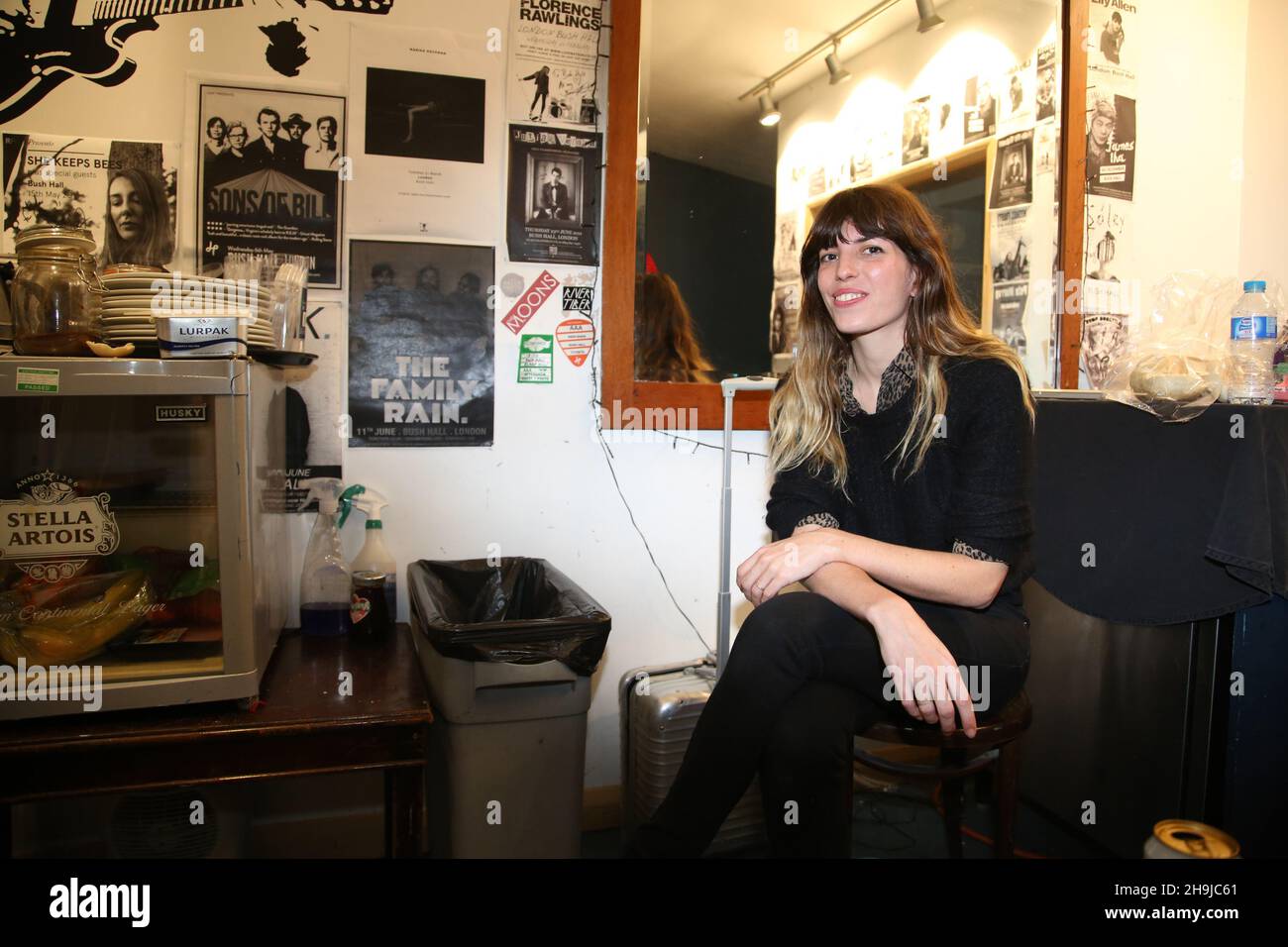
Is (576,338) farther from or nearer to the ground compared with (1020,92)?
nearer to the ground

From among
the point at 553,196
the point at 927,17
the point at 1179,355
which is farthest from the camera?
the point at 927,17

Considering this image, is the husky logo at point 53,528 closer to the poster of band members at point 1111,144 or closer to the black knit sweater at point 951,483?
the black knit sweater at point 951,483

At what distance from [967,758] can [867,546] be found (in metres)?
0.58

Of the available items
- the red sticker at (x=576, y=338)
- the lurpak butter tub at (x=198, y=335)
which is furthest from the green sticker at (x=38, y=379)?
the red sticker at (x=576, y=338)

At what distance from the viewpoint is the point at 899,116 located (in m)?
2.17

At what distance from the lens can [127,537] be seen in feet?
4.05

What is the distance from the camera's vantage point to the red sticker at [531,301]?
5.97 feet

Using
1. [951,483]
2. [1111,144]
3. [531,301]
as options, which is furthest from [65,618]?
[1111,144]

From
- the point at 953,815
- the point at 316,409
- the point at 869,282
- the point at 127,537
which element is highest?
the point at 869,282

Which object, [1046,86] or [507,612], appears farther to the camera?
[1046,86]

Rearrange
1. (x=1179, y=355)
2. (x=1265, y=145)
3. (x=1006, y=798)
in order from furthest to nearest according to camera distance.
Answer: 1. (x=1265, y=145)
2. (x=1179, y=355)
3. (x=1006, y=798)

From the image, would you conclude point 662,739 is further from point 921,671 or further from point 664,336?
point 664,336
